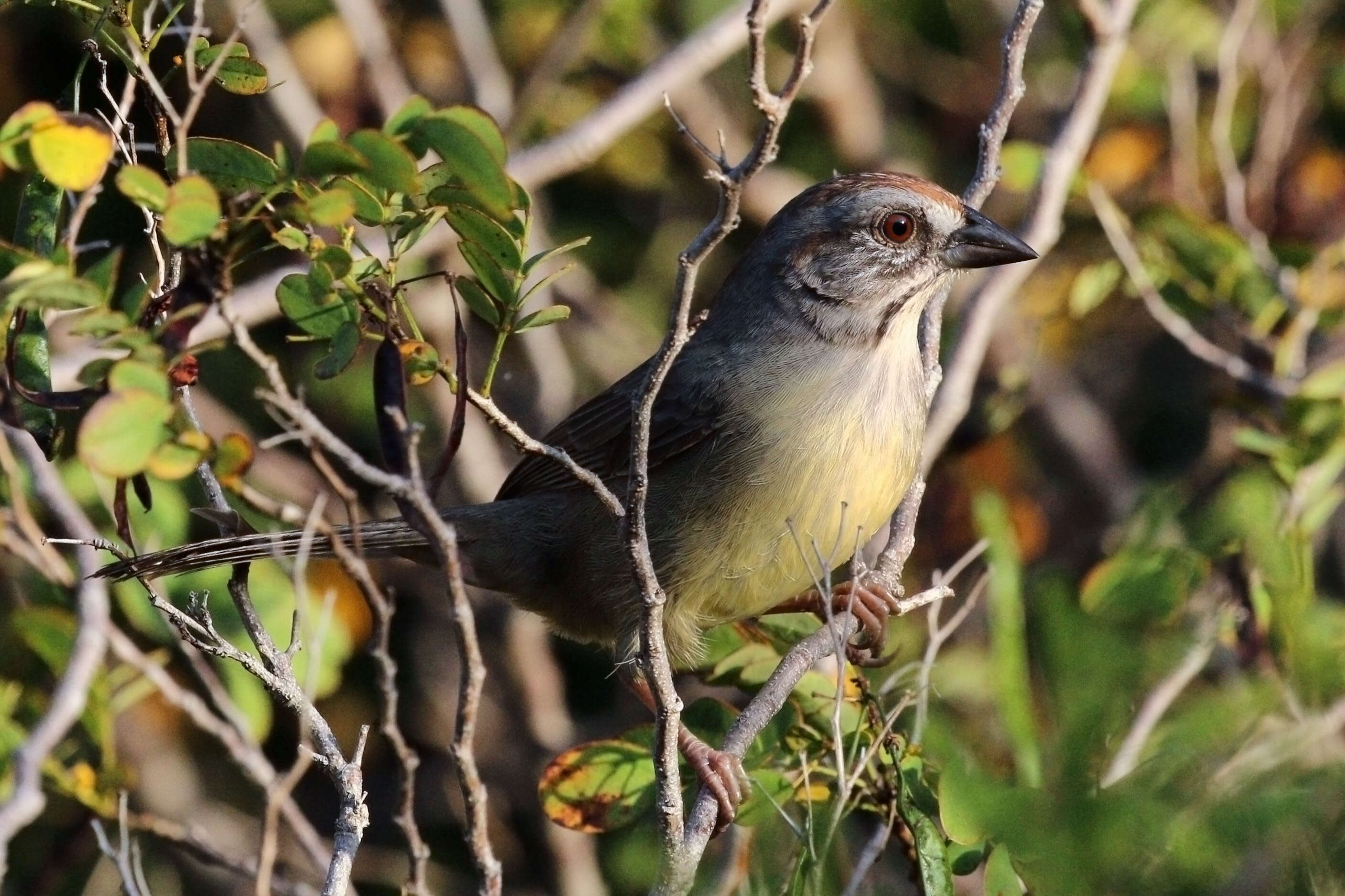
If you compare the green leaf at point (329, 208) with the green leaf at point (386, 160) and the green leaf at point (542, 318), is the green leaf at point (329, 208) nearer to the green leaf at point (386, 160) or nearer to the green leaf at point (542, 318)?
the green leaf at point (386, 160)

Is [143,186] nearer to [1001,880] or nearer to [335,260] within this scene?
[335,260]

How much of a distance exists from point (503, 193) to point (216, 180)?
0.57m

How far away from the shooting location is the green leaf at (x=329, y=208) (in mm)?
2332

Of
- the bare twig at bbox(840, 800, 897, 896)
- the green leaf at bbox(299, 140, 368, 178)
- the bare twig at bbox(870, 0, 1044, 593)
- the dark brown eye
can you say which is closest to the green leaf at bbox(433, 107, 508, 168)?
the green leaf at bbox(299, 140, 368, 178)

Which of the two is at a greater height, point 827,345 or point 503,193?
point 503,193

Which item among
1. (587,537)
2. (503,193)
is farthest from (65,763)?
(503,193)

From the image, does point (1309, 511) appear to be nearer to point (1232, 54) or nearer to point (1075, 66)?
point (1232, 54)

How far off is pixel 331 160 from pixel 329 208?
0.11m

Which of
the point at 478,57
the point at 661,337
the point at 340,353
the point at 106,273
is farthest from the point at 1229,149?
the point at 106,273

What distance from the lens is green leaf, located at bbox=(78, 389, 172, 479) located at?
2225mm

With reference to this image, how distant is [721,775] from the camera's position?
3326 millimetres

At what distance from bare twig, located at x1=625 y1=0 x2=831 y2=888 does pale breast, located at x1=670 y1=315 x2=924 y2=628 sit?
1120mm

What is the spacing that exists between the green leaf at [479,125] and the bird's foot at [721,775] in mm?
1361

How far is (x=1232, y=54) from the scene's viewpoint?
18.2 ft
